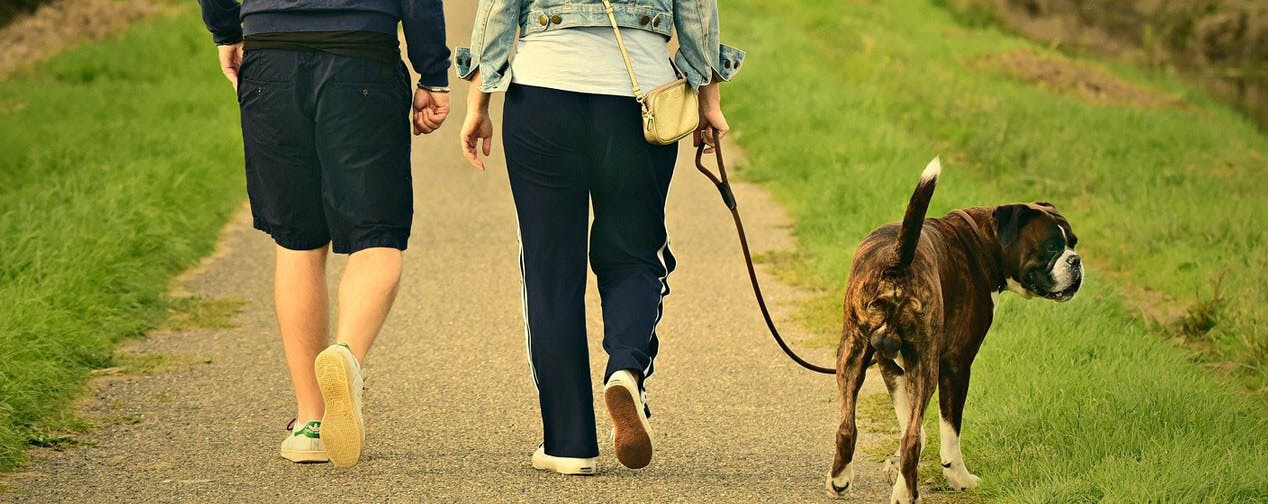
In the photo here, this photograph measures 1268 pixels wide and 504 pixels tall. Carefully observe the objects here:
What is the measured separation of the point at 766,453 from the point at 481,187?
632 cm

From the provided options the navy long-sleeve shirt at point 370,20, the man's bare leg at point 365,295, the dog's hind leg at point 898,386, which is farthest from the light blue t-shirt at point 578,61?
the dog's hind leg at point 898,386

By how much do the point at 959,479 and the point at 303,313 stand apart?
6.63 feet

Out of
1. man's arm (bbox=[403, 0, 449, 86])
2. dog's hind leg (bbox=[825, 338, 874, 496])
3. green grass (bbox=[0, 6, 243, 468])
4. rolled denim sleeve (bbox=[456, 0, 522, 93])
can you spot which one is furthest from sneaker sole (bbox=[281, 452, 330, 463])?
dog's hind leg (bbox=[825, 338, 874, 496])

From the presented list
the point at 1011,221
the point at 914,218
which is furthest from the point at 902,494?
the point at 1011,221

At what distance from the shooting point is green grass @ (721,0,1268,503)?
459cm

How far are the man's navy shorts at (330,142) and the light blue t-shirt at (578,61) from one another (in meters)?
0.52

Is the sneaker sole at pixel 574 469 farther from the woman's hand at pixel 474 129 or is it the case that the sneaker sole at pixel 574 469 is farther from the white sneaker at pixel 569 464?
the woman's hand at pixel 474 129

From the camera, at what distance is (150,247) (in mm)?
8023

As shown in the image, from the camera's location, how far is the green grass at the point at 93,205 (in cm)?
574

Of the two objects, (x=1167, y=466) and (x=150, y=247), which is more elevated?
(x=1167, y=466)

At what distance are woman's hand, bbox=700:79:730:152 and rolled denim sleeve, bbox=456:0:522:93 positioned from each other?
59cm

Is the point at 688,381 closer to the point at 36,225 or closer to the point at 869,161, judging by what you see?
the point at 36,225

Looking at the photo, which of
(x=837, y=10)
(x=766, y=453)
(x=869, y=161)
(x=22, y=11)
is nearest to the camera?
(x=766, y=453)

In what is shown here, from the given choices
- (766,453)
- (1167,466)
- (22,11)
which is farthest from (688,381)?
(22,11)
